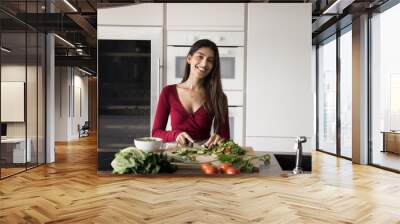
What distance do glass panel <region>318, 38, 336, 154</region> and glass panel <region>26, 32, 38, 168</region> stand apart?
560cm

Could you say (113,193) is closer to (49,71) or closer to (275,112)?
(275,112)

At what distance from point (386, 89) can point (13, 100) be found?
5.43 m

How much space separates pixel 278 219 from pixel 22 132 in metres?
4.26

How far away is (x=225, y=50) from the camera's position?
3.11 meters

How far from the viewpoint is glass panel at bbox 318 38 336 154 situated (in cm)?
856

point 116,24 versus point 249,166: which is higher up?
point 116,24

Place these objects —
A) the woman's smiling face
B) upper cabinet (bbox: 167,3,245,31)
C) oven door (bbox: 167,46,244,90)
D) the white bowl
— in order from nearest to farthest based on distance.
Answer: the white bowl → the woman's smiling face → oven door (bbox: 167,46,244,90) → upper cabinet (bbox: 167,3,245,31)

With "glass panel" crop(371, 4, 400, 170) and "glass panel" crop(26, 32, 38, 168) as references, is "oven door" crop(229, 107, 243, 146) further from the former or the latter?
"glass panel" crop(26, 32, 38, 168)

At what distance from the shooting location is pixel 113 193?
4.30 m

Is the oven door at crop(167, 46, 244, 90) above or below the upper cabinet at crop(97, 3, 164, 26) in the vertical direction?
below

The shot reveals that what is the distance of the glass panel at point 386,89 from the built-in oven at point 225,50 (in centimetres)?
366

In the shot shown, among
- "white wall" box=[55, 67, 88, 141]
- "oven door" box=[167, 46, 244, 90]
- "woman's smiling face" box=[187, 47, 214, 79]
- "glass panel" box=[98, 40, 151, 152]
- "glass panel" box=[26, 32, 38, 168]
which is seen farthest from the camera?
"white wall" box=[55, 67, 88, 141]

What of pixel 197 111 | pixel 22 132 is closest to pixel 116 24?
pixel 197 111

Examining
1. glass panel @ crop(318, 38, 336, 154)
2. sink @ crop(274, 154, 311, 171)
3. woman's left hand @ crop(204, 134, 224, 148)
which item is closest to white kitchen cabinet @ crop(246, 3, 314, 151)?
sink @ crop(274, 154, 311, 171)
